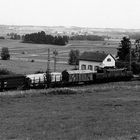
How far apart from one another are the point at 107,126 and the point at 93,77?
123ft

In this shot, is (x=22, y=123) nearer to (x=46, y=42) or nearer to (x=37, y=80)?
(x=37, y=80)

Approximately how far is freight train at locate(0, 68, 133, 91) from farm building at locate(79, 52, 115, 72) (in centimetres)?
1367

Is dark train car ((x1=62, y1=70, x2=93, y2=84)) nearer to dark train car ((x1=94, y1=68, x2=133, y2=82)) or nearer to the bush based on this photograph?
dark train car ((x1=94, y1=68, x2=133, y2=82))

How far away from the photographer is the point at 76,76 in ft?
170

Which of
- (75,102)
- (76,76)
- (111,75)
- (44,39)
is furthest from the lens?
(44,39)

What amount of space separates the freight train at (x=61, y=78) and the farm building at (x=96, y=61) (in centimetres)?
1367

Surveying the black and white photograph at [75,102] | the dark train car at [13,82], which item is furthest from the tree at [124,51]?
the dark train car at [13,82]

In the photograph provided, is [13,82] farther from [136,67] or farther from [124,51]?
[124,51]

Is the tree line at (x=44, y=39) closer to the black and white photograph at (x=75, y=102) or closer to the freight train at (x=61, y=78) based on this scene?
the black and white photograph at (x=75, y=102)

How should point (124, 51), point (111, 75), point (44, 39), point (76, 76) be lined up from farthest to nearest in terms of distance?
point (44, 39) → point (124, 51) → point (111, 75) → point (76, 76)

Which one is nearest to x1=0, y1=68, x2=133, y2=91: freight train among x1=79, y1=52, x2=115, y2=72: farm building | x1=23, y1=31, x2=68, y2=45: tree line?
x1=79, y1=52, x2=115, y2=72: farm building

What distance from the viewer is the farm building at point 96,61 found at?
2919 inches

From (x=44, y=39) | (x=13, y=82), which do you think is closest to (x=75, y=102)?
(x=13, y=82)

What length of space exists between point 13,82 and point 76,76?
1113cm
